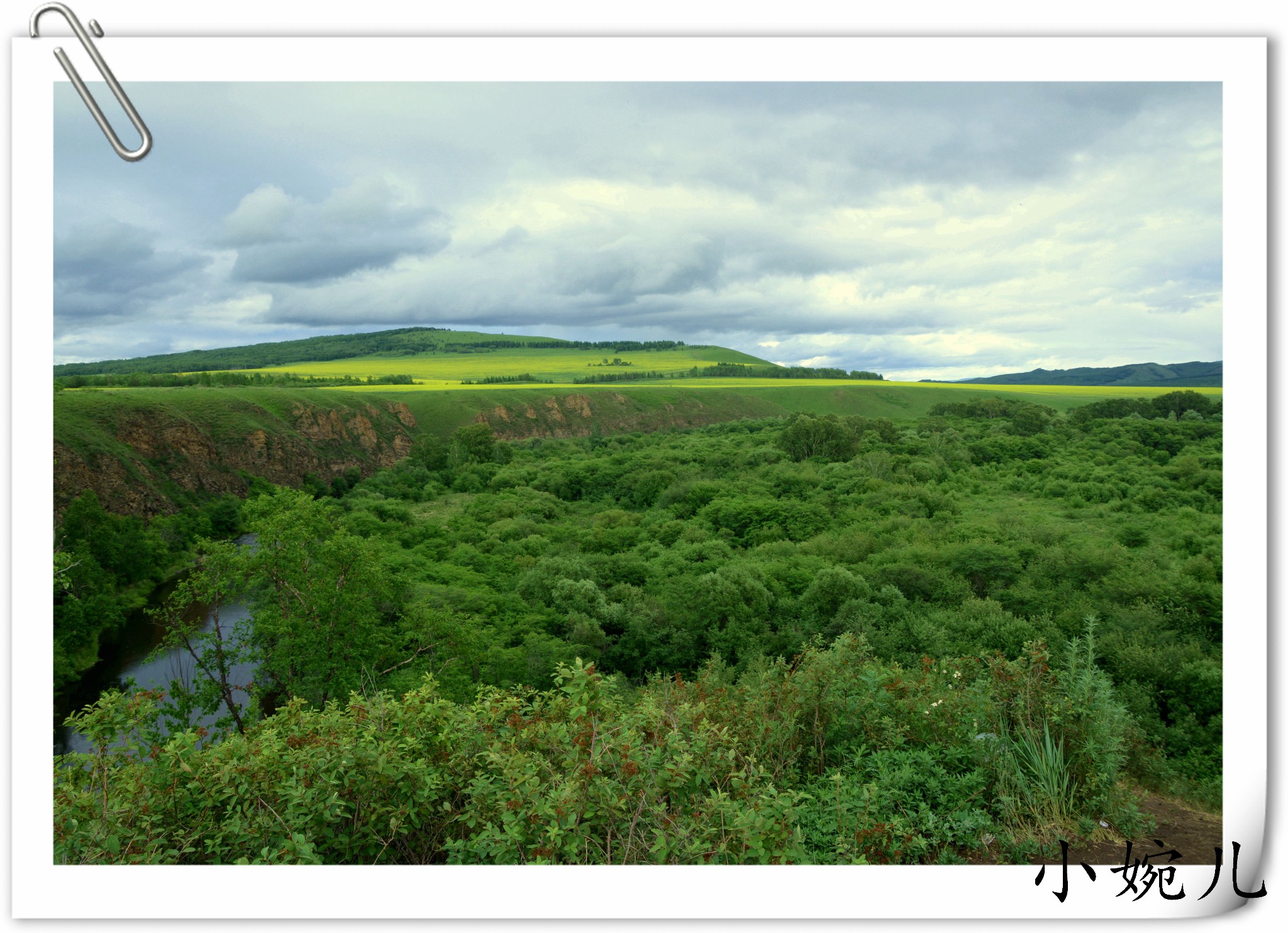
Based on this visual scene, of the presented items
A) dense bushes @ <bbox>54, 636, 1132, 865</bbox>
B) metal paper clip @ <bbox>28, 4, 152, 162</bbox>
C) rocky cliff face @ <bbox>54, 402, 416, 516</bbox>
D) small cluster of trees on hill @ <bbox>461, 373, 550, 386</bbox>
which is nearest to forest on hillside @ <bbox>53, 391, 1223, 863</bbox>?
dense bushes @ <bbox>54, 636, 1132, 865</bbox>

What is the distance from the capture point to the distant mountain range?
131 inches

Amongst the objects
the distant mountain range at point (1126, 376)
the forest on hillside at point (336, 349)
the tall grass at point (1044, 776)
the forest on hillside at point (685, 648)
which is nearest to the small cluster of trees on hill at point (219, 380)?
the forest on hillside at point (336, 349)

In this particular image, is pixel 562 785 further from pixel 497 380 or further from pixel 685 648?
pixel 497 380

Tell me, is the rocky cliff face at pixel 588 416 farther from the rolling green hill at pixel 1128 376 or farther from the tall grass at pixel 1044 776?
the tall grass at pixel 1044 776

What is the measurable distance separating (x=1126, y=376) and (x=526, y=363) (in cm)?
496

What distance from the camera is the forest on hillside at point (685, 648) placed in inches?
96.7

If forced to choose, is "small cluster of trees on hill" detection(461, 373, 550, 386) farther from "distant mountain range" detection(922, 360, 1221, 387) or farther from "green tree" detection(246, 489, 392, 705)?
"distant mountain range" detection(922, 360, 1221, 387)

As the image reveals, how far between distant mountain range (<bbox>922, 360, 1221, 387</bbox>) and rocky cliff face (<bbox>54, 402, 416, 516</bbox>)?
208 inches

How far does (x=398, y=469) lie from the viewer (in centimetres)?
530

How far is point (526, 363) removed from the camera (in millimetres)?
5984

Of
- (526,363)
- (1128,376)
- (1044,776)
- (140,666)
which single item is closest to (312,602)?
(140,666)
